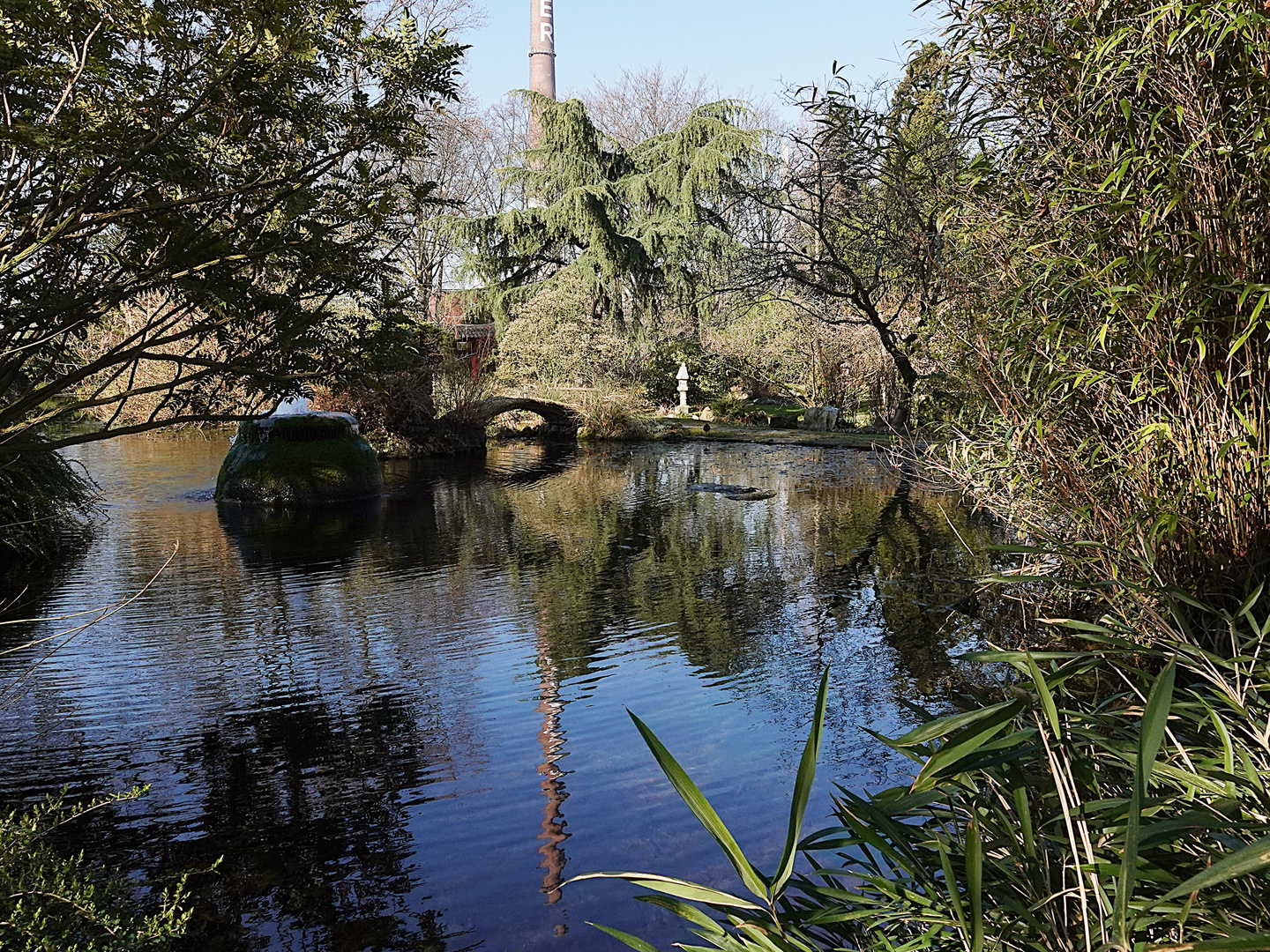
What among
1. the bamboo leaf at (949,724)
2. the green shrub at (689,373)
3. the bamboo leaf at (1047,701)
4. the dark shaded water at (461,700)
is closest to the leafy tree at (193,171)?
the dark shaded water at (461,700)

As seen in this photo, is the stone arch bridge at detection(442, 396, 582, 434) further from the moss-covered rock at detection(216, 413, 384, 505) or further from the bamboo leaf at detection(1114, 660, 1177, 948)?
the bamboo leaf at detection(1114, 660, 1177, 948)

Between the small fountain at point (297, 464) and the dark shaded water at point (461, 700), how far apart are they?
77.7 inches

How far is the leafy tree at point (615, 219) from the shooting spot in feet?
77.3

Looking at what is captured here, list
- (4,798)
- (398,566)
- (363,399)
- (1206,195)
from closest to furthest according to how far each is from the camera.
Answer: (1206,195)
(4,798)
(398,566)
(363,399)

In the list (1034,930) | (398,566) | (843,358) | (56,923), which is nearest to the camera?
(1034,930)

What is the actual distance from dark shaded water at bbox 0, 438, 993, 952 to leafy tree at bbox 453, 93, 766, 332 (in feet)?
43.1

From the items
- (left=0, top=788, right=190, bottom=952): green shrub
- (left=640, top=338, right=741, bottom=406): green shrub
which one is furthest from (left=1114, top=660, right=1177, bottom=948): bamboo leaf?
(left=640, top=338, right=741, bottom=406): green shrub

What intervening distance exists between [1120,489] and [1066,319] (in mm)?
695

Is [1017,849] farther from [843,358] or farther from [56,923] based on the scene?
[843,358]

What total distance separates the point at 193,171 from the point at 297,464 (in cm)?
1082

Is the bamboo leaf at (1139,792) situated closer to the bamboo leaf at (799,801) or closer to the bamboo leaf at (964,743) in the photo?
the bamboo leaf at (964,743)

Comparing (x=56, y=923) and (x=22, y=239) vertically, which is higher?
(x=22, y=239)

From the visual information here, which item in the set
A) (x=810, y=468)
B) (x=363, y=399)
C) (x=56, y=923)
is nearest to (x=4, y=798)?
(x=56, y=923)

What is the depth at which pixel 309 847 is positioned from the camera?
3.90 metres
